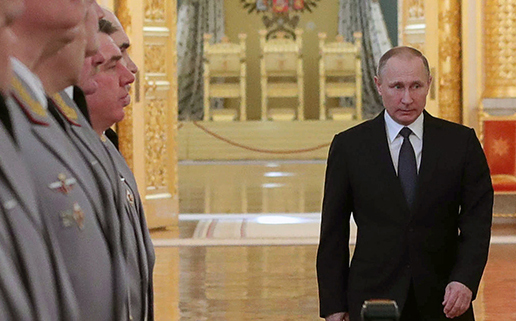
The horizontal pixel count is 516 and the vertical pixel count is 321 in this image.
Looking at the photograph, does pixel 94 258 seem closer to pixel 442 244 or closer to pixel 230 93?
pixel 442 244

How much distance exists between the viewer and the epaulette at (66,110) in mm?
1706

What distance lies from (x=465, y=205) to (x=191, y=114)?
18.7 meters

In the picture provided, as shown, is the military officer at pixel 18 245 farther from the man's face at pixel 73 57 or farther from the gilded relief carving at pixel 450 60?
the gilded relief carving at pixel 450 60

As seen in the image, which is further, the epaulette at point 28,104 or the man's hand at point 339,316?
the man's hand at point 339,316

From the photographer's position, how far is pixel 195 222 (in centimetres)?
1040

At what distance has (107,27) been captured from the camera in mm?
2521

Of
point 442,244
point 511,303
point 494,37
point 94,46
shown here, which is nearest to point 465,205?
point 442,244

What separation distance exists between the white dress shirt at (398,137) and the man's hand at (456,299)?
15.8 inches

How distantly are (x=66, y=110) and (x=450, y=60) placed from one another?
874cm

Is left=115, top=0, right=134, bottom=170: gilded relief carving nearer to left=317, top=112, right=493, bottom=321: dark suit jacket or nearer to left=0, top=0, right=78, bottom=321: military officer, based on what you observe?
left=317, top=112, right=493, bottom=321: dark suit jacket

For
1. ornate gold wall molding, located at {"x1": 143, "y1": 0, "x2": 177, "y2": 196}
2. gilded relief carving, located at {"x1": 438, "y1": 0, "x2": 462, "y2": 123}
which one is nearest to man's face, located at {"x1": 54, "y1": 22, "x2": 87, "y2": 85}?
ornate gold wall molding, located at {"x1": 143, "y1": 0, "x2": 177, "y2": 196}

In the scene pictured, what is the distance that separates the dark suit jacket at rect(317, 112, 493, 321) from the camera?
2.91m

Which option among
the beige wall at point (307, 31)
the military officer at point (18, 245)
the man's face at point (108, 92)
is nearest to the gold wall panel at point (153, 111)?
the man's face at point (108, 92)

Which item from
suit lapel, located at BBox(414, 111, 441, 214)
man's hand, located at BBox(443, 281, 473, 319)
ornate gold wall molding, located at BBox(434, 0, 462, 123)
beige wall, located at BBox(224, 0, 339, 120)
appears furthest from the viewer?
beige wall, located at BBox(224, 0, 339, 120)
